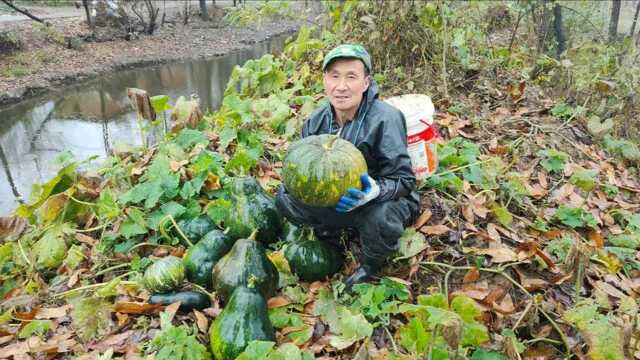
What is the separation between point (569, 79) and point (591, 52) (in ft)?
5.45

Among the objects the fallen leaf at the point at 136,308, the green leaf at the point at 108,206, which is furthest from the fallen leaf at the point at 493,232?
the green leaf at the point at 108,206

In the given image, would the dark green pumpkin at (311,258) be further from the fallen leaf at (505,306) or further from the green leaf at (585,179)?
the green leaf at (585,179)

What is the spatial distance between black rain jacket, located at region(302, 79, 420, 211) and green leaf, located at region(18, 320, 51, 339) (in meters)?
2.13

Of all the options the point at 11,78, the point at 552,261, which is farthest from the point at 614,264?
the point at 11,78

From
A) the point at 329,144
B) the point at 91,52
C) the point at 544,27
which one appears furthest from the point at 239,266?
the point at 91,52

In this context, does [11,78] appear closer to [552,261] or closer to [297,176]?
[297,176]

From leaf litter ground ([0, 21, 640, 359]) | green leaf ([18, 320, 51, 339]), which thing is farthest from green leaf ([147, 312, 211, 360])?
green leaf ([18, 320, 51, 339])

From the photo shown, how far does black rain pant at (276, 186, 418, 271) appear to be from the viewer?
2838mm

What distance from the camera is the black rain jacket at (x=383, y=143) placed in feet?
9.37

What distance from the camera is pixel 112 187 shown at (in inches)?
163

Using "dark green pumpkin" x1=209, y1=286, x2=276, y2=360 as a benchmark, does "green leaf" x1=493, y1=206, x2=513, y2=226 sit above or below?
above

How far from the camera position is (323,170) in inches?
101

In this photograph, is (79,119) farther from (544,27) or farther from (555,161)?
(555,161)

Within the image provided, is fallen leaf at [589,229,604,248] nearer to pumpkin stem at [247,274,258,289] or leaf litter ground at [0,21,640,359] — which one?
leaf litter ground at [0,21,640,359]
